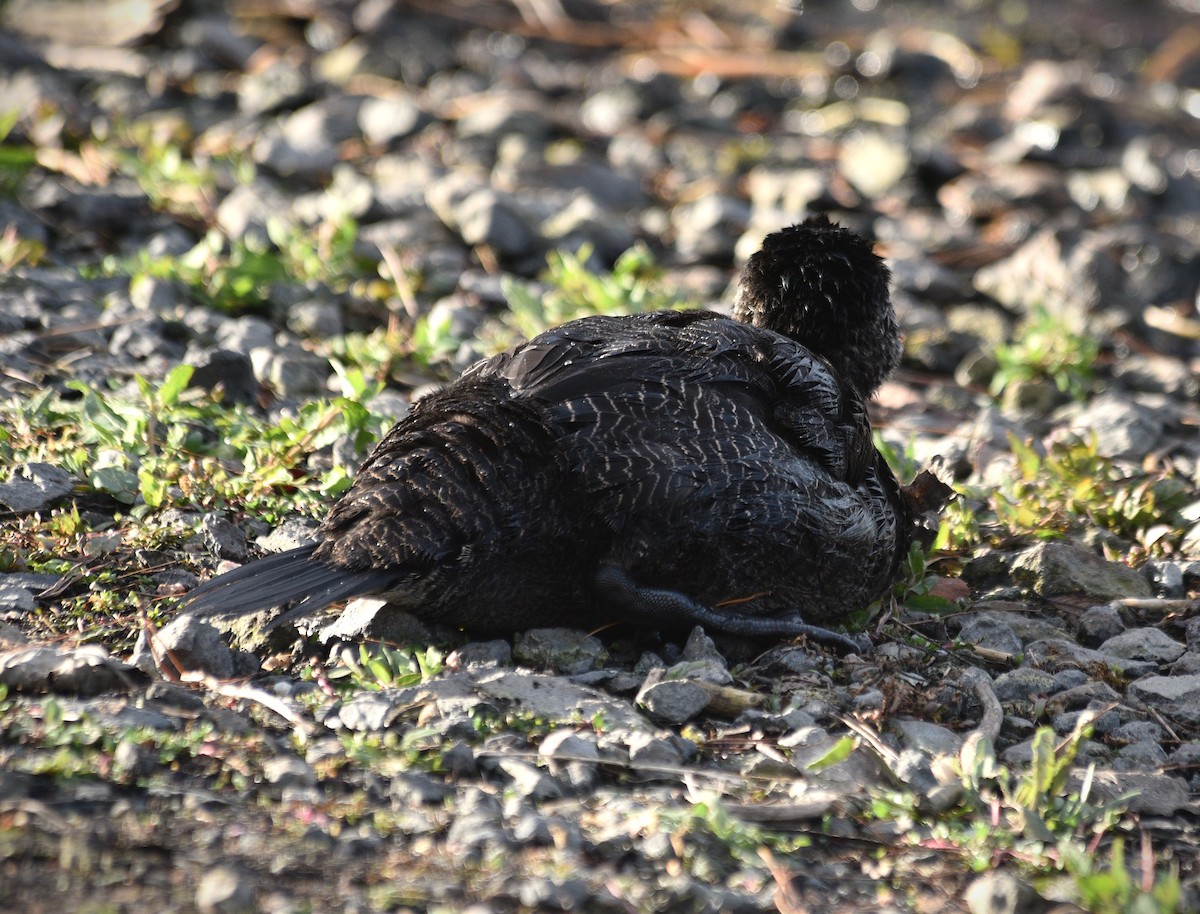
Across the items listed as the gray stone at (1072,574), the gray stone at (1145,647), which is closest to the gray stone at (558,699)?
the gray stone at (1145,647)

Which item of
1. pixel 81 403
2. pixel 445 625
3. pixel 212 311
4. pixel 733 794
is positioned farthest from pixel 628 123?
pixel 733 794

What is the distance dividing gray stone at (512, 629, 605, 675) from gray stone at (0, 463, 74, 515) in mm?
1539

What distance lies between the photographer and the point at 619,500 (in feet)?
12.4

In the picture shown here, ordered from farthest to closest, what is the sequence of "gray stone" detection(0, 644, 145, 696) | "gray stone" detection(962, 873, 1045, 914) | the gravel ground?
1. "gray stone" detection(0, 644, 145, 696)
2. the gravel ground
3. "gray stone" detection(962, 873, 1045, 914)

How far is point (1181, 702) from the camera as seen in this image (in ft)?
12.4

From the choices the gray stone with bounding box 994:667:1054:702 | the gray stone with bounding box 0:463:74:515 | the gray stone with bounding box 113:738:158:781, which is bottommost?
the gray stone with bounding box 994:667:1054:702

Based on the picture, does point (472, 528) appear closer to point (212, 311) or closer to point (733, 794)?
point (733, 794)

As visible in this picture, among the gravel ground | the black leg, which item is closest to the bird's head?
the gravel ground

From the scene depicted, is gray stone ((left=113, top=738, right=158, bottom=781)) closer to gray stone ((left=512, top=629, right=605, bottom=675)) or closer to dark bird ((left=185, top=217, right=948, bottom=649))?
dark bird ((left=185, top=217, right=948, bottom=649))

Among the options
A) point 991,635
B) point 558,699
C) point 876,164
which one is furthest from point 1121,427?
point 876,164

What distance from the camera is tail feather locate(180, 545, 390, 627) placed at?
3479 millimetres

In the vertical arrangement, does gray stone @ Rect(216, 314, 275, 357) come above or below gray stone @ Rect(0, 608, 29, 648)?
above

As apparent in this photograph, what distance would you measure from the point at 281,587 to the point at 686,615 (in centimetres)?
109

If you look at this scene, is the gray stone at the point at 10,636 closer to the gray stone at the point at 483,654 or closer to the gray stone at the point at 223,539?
the gray stone at the point at 223,539
